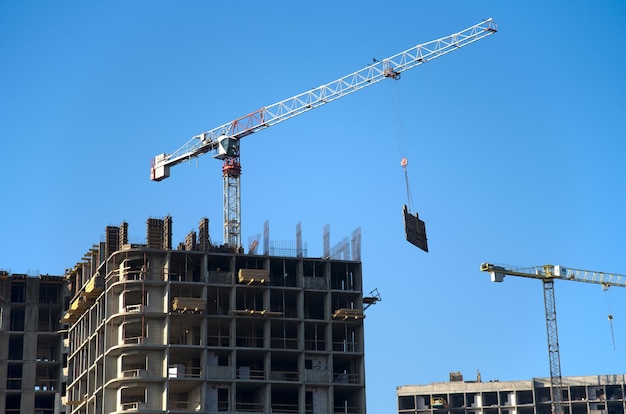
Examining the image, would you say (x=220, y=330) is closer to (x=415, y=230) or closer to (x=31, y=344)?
(x=415, y=230)

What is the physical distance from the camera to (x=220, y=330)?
495 ft

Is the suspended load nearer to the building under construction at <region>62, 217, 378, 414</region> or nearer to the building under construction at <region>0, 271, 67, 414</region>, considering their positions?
the building under construction at <region>62, 217, 378, 414</region>

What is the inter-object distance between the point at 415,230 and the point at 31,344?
6191 cm

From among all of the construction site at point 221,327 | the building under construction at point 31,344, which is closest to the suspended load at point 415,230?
the construction site at point 221,327

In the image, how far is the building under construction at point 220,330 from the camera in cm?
14600

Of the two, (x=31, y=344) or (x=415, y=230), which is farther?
(x=31, y=344)

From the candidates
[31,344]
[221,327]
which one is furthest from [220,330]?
[31,344]

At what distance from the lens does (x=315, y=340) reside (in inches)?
6004

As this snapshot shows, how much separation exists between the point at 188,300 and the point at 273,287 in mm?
10978

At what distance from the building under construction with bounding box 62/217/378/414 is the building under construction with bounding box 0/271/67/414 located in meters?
28.8

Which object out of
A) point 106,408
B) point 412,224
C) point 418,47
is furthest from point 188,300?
point 418,47

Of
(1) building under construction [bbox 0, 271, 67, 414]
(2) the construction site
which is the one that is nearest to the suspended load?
(2) the construction site

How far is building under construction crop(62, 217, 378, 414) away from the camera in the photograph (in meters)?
146

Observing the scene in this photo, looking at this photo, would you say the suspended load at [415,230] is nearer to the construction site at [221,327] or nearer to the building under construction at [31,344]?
the construction site at [221,327]
